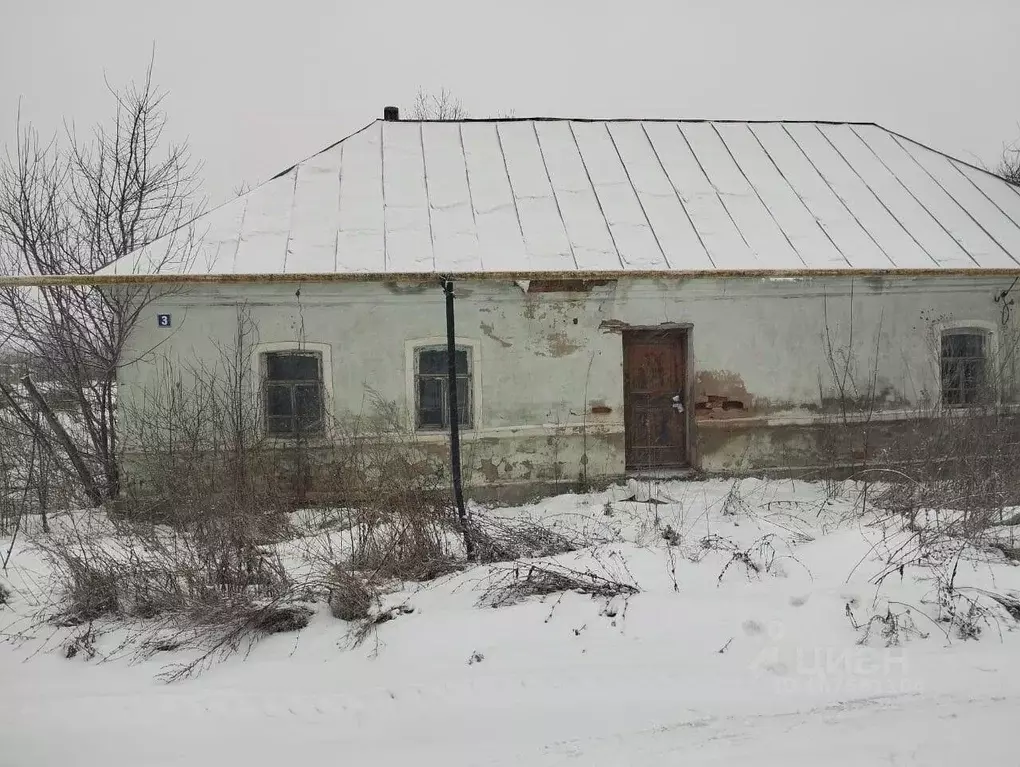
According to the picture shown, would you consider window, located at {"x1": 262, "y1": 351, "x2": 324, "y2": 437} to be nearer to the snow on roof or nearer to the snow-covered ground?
the snow on roof

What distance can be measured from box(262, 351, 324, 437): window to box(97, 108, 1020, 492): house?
0.02 metres

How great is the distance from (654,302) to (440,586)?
4654 millimetres

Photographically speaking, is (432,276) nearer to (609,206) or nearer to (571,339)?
(571,339)

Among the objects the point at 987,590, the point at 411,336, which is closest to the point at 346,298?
the point at 411,336

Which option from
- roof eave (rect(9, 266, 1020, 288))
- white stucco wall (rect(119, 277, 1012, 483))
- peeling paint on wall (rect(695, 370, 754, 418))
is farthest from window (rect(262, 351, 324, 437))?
peeling paint on wall (rect(695, 370, 754, 418))

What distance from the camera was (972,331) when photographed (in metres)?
8.96

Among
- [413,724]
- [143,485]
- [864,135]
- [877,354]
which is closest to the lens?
[413,724]

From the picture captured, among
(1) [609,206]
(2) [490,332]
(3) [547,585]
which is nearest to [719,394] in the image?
Result: (1) [609,206]

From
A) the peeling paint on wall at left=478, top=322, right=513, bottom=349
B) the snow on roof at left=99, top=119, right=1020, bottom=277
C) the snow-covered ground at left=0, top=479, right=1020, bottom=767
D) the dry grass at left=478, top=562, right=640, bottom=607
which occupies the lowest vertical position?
the snow-covered ground at left=0, top=479, right=1020, bottom=767

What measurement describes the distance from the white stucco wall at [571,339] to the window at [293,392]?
0.80 ft

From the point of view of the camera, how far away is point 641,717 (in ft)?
11.9

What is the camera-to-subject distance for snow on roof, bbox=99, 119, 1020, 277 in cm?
780

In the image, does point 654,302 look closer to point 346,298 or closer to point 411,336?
point 411,336

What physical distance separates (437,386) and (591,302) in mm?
2050
